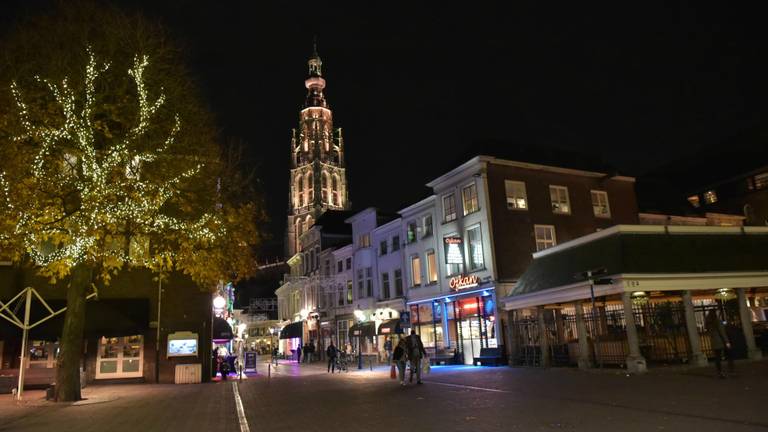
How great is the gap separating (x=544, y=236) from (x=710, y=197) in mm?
20582

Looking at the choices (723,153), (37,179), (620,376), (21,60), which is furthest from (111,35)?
(723,153)

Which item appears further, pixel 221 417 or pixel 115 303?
pixel 115 303

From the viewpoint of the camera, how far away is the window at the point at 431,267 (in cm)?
3650

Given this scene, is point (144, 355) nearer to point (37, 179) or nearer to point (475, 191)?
point (37, 179)

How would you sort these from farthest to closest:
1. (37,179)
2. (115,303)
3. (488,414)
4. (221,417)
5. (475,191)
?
(475,191) → (115,303) → (37,179) → (221,417) → (488,414)

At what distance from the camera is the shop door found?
25.4m

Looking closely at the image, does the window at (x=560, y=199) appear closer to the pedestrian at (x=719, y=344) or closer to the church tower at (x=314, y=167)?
the pedestrian at (x=719, y=344)

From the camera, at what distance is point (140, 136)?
1770cm

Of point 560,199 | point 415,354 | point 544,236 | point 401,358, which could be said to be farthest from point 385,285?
point 415,354

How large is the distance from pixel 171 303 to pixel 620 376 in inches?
Result: 778

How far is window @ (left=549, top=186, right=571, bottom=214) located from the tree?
67.1 feet

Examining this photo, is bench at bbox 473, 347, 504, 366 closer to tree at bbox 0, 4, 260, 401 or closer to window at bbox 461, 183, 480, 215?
window at bbox 461, 183, 480, 215

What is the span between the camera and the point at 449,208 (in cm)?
3475

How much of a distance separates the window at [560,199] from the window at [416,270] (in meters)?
9.91
